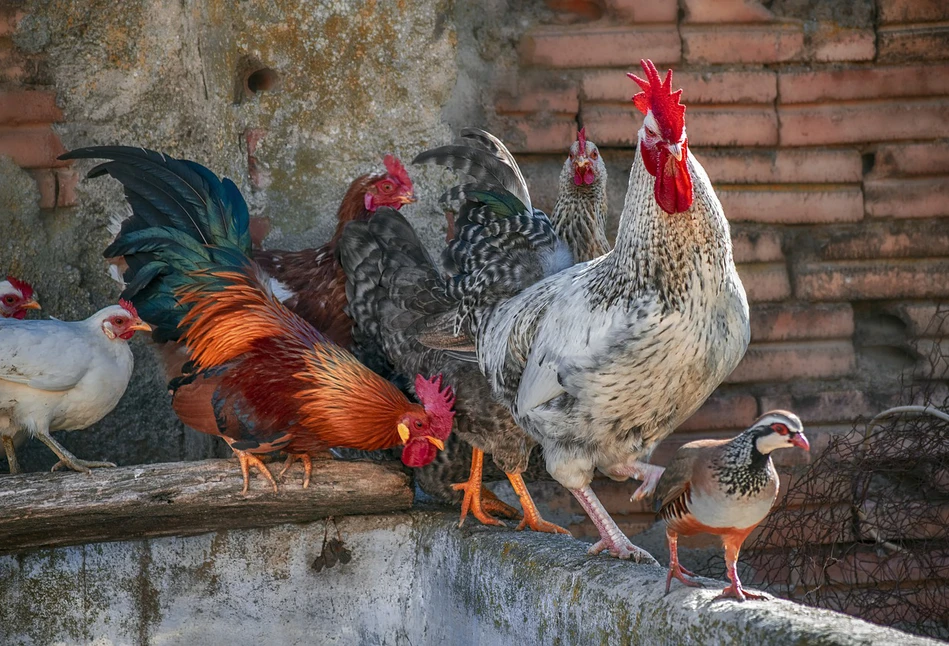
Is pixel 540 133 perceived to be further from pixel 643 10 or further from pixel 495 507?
pixel 495 507

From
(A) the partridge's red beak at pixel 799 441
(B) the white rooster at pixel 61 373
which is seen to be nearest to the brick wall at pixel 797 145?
(B) the white rooster at pixel 61 373

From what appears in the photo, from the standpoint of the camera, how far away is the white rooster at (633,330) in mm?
2490

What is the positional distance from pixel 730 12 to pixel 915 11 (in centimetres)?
63

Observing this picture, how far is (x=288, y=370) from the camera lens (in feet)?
10.4

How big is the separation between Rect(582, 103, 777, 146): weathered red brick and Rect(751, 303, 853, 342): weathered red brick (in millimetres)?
593

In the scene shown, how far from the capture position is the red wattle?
95.7 inches

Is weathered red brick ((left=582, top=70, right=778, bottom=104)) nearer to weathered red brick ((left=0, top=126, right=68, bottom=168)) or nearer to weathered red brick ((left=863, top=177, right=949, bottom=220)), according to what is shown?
weathered red brick ((left=863, top=177, right=949, bottom=220))

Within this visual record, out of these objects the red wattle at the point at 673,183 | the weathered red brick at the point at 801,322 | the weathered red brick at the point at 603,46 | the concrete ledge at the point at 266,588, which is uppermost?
the weathered red brick at the point at 603,46

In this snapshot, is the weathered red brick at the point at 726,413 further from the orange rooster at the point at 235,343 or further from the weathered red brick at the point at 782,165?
the orange rooster at the point at 235,343

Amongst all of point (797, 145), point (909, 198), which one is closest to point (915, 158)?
point (909, 198)

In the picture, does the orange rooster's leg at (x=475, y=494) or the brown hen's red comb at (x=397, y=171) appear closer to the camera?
the orange rooster's leg at (x=475, y=494)

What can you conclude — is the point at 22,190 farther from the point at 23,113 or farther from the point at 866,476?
the point at 866,476

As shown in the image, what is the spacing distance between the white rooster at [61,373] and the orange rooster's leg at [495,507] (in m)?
1.17

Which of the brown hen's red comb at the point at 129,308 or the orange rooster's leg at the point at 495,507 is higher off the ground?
the brown hen's red comb at the point at 129,308
